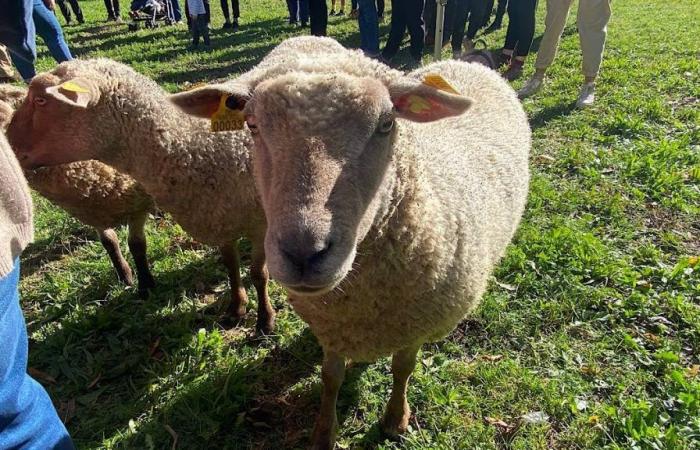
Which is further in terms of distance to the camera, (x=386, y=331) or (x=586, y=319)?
(x=586, y=319)

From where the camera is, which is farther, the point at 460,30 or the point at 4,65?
the point at 460,30

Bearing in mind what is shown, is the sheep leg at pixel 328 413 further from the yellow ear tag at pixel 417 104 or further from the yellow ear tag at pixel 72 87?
the yellow ear tag at pixel 72 87

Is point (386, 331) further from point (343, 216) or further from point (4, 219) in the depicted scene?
point (4, 219)

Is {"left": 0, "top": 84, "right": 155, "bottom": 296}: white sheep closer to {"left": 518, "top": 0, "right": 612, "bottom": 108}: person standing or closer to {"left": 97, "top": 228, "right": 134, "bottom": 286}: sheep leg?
{"left": 97, "top": 228, "right": 134, "bottom": 286}: sheep leg

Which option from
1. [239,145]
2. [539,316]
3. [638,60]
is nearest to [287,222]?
[239,145]

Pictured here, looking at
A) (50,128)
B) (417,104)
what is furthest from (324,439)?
(50,128)

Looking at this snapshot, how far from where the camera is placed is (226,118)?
1.96 m

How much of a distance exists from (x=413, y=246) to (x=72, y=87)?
190cm

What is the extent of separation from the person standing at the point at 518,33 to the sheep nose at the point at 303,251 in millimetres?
6262

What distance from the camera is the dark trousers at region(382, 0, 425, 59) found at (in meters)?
7.10

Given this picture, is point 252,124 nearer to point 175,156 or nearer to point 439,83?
point 439,83

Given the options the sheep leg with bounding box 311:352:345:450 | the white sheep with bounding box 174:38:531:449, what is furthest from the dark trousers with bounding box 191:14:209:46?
the sheep leg with bounding box 311:352:345:450

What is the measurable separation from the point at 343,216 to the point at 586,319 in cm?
225

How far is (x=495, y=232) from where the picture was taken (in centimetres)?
250
